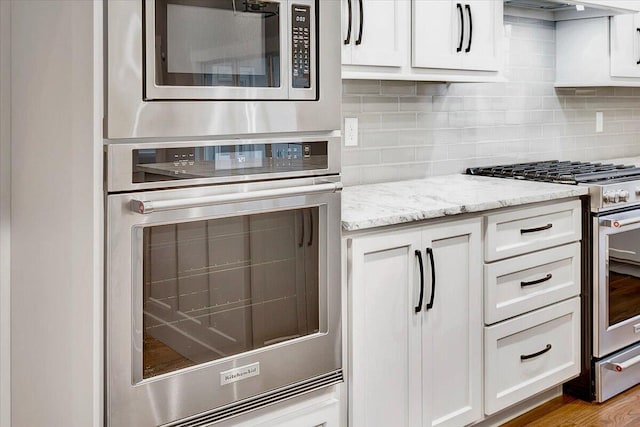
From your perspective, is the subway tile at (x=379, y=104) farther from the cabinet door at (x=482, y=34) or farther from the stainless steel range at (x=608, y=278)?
the stainless steel range at (x=608, y=278)

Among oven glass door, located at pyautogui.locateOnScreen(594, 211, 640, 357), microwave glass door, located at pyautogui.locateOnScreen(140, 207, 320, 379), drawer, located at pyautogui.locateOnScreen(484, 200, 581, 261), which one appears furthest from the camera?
oven glass door, located at pyautogui.locateOnScreen(594, 211, 640, 357)

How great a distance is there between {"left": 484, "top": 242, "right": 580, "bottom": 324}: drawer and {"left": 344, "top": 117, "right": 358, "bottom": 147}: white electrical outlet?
78 cm

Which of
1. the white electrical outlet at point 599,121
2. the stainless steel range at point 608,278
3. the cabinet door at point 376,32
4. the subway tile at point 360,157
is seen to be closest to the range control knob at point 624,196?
the stainless steel range at point 608,278

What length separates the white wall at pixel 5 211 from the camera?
1819 mm

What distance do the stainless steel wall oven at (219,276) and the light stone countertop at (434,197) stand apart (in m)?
0.26

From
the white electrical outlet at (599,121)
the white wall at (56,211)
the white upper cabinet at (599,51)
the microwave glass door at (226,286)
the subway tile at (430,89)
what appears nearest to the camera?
the white wall at (56,211)

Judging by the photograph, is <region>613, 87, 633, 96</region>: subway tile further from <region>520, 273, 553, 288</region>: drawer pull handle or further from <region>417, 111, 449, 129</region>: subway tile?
<region>520, 273, 553, 288</region>: drawer pull handle

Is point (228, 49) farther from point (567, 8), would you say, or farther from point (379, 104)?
point (567, 8)

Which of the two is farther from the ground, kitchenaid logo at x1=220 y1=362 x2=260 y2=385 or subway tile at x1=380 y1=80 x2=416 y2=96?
subway tile at x1=380 y1=80 x2=416 y2=96

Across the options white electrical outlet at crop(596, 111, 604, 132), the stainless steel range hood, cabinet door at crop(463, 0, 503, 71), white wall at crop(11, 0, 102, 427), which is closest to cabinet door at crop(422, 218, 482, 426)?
cabinet door at crop(463, 0, 503, 71)

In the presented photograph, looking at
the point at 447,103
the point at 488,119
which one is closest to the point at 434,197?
the point at 447,103

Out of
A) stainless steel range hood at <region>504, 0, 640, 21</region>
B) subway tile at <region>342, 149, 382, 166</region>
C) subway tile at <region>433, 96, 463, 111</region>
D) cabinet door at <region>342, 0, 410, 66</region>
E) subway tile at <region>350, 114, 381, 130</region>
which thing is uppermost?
stainless steel range hood at <region>504, 0, 640, 21</region>

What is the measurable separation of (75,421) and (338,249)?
32.9 inches

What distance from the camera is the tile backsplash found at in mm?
3023
